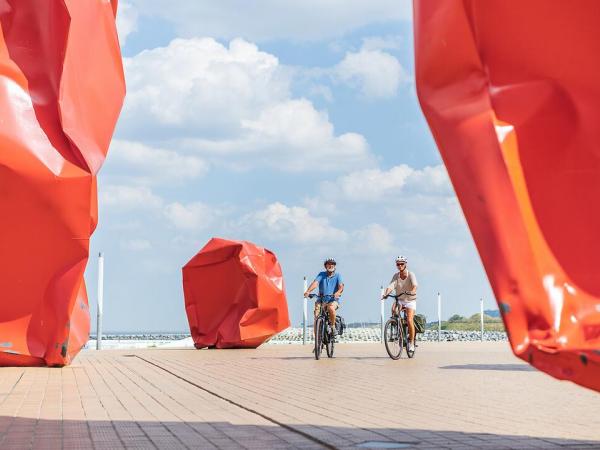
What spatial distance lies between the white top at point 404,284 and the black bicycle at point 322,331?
1.07m

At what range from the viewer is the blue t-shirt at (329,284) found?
60.5 ft

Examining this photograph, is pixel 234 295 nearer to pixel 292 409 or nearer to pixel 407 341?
pixel 407 341

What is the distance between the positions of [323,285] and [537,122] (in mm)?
13539

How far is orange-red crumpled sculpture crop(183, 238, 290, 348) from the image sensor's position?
2428 centimetres

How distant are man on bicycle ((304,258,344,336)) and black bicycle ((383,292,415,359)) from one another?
93 centimetres

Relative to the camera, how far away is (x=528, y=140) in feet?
16.7

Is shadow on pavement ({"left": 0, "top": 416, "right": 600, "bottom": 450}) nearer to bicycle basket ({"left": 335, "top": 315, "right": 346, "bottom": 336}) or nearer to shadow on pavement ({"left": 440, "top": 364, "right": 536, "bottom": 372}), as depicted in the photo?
shadow on pavement ({"left": 440, "top": 364, "right": 536, "bottom": 372})

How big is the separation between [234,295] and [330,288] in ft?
21.8

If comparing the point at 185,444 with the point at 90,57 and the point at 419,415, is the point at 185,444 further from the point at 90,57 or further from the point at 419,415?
the point at 90,57

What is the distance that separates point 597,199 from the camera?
511 cm

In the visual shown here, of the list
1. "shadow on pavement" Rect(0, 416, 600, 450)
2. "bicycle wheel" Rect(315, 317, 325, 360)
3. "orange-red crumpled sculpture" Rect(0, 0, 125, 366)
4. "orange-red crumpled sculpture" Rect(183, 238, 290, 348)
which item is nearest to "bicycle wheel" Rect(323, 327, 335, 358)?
"bicycle wheel" Rect(315, 317, 325, 360)

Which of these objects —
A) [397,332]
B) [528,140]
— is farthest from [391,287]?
[528,140]

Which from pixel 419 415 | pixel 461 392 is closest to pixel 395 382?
pixel 461 392

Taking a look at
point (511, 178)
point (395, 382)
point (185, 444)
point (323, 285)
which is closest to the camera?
point (511, 178)
